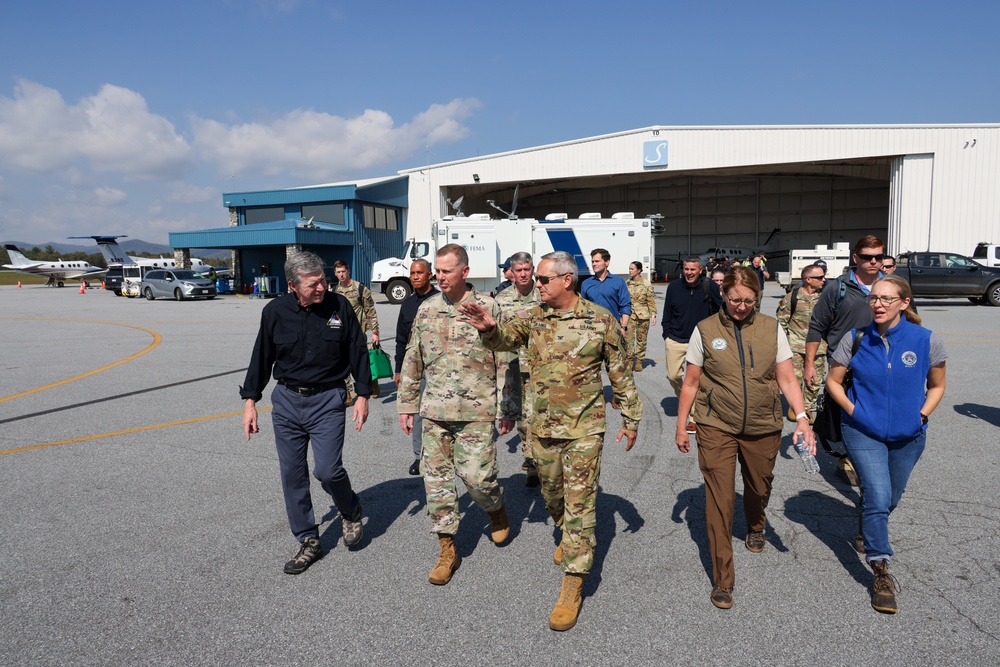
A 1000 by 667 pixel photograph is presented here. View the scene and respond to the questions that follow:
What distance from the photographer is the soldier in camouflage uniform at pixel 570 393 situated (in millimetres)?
3070

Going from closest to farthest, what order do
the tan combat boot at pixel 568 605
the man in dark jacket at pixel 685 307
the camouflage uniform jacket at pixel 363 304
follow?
the tan combat boot at pixel 568 605 → the man in dark jacket at pixel 685 307 → the camouflage uniform jacket at pixel 363 304

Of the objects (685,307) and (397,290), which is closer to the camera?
(685,307)

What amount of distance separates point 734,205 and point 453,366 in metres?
45.1

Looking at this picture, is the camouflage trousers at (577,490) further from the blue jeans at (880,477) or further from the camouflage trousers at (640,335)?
the camouflage trousers at (640,335)

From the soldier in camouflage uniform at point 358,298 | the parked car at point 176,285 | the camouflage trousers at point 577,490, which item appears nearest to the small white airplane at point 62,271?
the parked car at point 176,285

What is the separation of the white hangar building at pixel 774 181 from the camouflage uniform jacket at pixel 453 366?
22.2 metres

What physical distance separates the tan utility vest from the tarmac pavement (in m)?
0.90

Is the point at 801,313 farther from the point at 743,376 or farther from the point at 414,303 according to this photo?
the point at 414,303

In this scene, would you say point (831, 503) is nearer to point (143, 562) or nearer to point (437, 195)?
point (143, 562)

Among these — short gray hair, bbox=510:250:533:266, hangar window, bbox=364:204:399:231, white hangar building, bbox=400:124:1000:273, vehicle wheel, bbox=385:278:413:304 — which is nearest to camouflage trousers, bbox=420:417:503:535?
short gray hair, bbox=510:250:533:266

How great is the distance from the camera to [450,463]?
11.8 ft

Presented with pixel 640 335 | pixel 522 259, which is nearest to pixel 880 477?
pixel 522 259

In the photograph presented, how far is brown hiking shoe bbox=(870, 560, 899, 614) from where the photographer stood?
117 inches

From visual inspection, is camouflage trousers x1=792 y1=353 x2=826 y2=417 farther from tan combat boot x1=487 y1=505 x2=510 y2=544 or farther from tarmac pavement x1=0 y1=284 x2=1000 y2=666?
tan combat boot x1=487 y1=505 x2=510 y2=544
